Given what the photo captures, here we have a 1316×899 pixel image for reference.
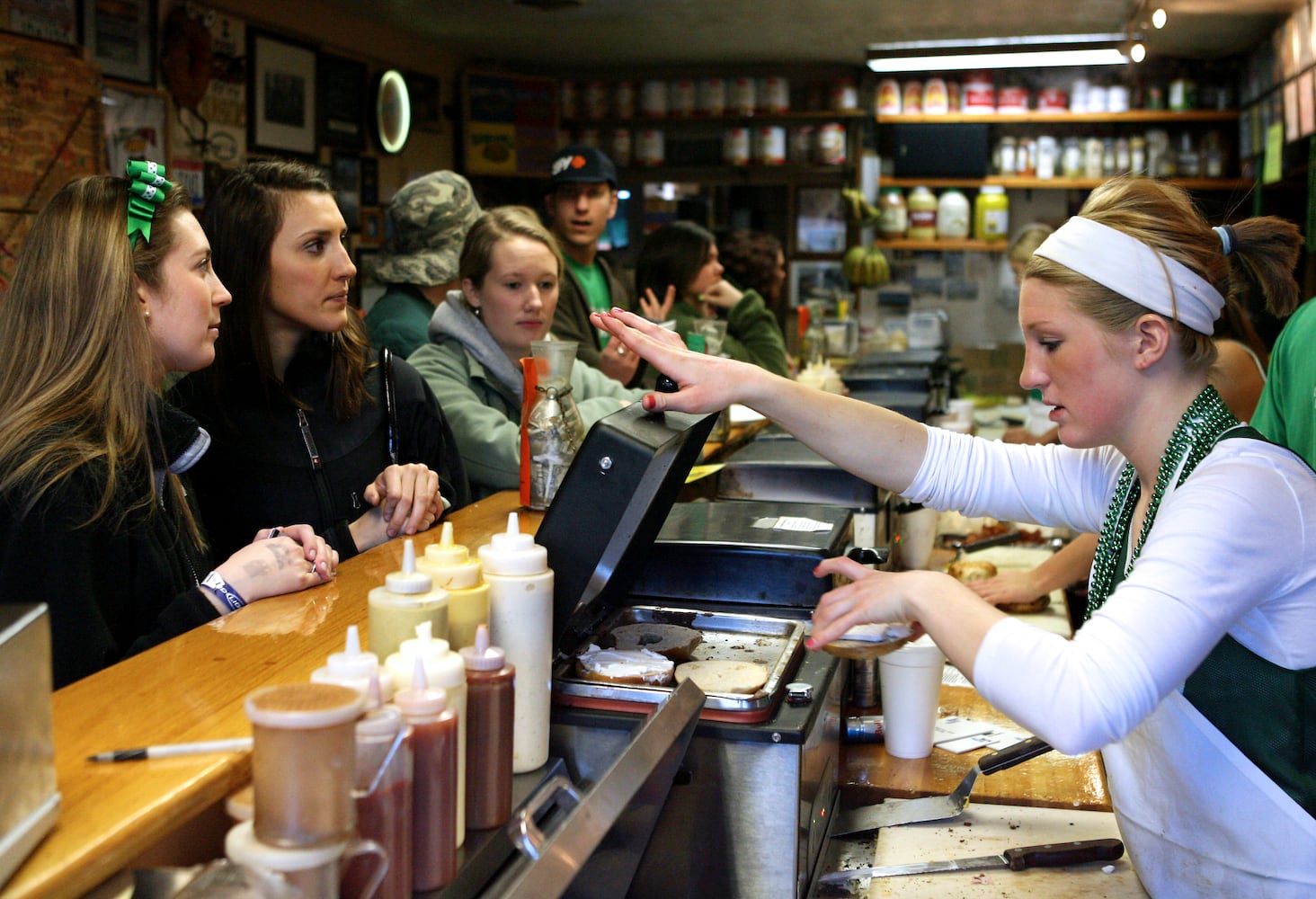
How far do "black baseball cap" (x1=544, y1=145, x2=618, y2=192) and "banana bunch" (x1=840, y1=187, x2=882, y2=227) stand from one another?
11.6 ft

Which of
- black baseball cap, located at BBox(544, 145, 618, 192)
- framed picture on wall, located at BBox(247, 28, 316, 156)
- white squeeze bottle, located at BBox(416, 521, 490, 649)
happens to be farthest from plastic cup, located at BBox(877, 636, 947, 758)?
framed picture on wall, located at BBox(247, 28, 316, 156)

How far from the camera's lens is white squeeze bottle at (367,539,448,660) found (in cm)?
117

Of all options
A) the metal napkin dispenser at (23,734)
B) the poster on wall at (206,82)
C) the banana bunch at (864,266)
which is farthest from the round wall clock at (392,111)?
the metal napkin dispenser at (23,734)

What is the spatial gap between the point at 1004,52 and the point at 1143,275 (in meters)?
6.65

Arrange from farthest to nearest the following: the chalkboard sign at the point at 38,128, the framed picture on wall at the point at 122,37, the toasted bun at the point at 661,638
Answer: the framed picture on wall at the point at 122,37 < the chalkboard sign at the point at 38,128 < the toasted bun at the point at 661,638

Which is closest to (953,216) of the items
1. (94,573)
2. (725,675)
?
(725,675)

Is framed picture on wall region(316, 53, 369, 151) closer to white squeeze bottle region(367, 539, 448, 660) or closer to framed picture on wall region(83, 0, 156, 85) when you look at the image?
framed picture on wall region(83, 0, 156, 85)

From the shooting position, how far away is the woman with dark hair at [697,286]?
525 cm

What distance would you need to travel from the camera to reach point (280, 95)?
19.7 feet

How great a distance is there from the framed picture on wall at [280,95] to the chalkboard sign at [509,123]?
1.66 meters

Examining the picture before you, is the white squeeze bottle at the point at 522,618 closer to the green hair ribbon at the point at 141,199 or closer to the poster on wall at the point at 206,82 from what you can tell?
the green hair ribbon at the point at 141,199

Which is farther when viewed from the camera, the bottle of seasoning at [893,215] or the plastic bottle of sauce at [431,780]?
the bottle of seasoning at [893,215]

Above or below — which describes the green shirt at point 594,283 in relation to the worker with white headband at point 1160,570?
above

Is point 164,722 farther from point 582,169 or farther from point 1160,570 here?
point 582,169
